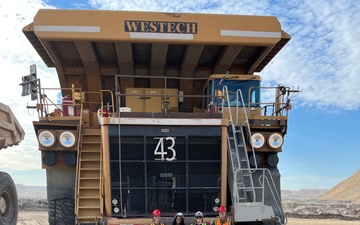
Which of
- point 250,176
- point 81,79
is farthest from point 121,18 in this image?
point 250,176

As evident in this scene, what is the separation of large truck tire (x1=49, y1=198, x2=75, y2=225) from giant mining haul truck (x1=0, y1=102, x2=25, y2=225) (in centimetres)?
61

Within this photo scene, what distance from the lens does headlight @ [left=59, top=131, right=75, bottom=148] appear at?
663 cm

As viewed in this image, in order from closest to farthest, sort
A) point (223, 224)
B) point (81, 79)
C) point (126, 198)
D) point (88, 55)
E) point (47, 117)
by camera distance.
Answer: point (223, 224)
point (126, 198)
point (47, 117)
point (88, 55)
point (81, 79)

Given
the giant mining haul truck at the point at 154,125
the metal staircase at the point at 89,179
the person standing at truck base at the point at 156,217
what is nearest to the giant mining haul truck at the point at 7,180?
the giant mining haul truck at the point at 154,125

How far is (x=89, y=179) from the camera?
641 cm

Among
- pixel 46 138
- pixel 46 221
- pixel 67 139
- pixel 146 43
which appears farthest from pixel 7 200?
pixel 46 221

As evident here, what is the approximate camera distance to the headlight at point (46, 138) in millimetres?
6590

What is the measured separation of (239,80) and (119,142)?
11.1ft

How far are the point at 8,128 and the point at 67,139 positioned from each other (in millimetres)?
1008

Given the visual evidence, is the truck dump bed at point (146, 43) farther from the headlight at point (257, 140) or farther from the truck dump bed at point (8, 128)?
the headlight at point (257, 140)

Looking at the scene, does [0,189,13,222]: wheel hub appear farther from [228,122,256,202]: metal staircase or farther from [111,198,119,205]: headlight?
[228,122,256,202]: metal staircase

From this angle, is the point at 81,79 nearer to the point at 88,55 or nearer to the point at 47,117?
the point at 88,55

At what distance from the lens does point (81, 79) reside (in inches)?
339

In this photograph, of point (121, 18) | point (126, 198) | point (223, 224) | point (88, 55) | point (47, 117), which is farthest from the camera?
point (88, 55)
